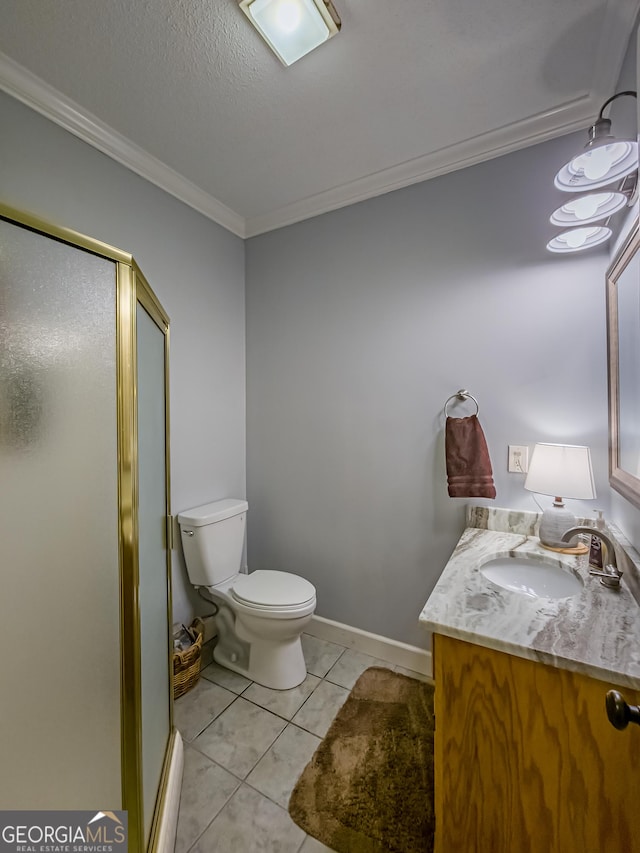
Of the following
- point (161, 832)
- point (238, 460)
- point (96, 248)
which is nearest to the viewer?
point (96, 248)

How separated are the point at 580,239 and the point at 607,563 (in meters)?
1.17

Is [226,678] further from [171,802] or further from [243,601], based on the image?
[171,802]

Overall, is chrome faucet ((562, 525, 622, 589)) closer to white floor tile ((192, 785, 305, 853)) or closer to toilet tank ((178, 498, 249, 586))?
white floor tile ((192, 785, 305, 853))

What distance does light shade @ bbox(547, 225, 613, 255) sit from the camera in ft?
4.40

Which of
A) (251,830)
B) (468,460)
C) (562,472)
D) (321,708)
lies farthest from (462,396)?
(251,830)

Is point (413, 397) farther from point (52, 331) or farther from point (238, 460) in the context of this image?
point (52, 331)

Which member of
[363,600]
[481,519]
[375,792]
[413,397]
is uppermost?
[413,397]

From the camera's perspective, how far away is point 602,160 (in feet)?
3.53

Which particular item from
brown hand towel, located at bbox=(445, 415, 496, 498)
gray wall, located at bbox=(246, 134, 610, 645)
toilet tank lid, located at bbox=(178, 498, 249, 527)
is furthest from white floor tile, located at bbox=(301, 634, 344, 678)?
brown hand towel, located at bbox=(445, 415, 496, 498)

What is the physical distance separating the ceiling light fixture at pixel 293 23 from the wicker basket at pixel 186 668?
2.45 meters

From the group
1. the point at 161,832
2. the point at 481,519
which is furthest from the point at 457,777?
the point at 481,519

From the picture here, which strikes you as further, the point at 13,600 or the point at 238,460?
the point at 238,460

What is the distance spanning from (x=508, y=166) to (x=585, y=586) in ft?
5.68

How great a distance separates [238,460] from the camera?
2.35 metres
